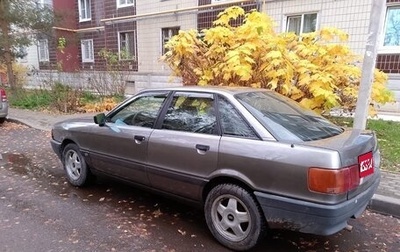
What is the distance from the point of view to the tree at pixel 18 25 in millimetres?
13773

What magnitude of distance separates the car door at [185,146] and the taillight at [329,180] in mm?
912

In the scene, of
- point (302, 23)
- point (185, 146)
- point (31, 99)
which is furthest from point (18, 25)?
point (185, 146)

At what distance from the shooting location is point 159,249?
10.3 feet

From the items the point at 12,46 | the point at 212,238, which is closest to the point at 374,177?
the point at 212,238

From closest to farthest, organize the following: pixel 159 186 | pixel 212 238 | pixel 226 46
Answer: pixel 212 238, pixel 159 186, pixel 226 46

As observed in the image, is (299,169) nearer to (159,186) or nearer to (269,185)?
(269,185)

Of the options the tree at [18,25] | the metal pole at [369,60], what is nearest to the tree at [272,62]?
the metal pole at [369,60]

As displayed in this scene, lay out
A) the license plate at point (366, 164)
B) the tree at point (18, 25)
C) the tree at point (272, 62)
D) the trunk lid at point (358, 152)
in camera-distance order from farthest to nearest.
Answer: the tree at point (18, 25), the tree at point (272, 62), the license plate at point (366, 164), the trunk lid at point (358, 152)

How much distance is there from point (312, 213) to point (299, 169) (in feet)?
1.18

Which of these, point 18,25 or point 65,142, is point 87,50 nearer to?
point 18,25

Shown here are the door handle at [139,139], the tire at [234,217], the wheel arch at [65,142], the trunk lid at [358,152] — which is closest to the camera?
the trunk lid at [358,152]

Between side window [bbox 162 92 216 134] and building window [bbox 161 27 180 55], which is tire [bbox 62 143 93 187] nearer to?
side window [bbox 162 92 216 134]

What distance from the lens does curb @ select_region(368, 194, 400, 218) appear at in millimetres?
3879

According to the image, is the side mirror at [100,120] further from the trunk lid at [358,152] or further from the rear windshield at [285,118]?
the trunk lid at [358,152]
